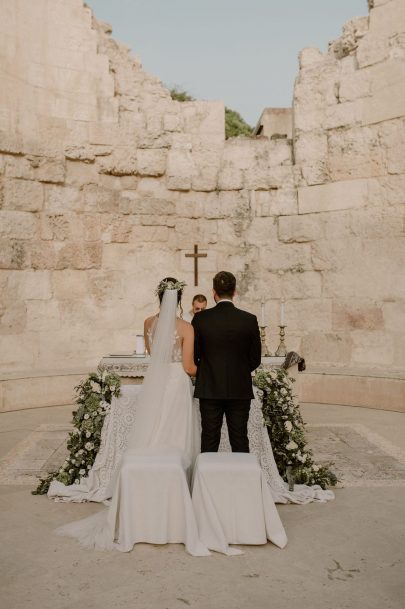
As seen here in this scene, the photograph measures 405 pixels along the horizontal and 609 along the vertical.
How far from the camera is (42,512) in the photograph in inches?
163

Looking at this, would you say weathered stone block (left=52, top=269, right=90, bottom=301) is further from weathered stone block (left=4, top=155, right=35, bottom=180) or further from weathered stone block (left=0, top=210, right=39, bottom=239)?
weathered stone block (left=4, top=155, right=35, bottom=180)

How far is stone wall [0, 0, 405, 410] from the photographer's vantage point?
8.86 metres

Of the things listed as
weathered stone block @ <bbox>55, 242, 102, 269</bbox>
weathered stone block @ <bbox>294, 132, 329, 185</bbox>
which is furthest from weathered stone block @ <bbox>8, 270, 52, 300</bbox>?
weathered stone block @ <bbox>294, 132, 329, 185</bbox>

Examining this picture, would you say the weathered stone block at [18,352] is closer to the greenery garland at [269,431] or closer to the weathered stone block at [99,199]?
the weathered stone block at [99,199]

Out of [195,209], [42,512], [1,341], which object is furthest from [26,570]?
[195,209]

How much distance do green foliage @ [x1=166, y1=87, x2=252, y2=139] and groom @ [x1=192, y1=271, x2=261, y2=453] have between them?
19.4 meters

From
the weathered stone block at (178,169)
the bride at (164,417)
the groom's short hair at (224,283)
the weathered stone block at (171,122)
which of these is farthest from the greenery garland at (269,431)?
the weathered stone block at (171,122)

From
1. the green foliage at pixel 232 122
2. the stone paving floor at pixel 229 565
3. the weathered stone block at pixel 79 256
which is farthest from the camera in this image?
the green foliage at pixel 232 122

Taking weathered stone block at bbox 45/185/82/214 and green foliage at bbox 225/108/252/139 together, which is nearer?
weathered stone block at bbox 45/185/82/214

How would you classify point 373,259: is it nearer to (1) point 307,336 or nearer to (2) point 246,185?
(1) point 307,336

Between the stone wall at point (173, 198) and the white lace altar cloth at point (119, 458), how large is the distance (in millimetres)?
3844

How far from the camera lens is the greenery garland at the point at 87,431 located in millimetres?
4664

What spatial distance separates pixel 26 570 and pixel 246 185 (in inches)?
303

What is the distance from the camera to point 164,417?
4.16 meters
